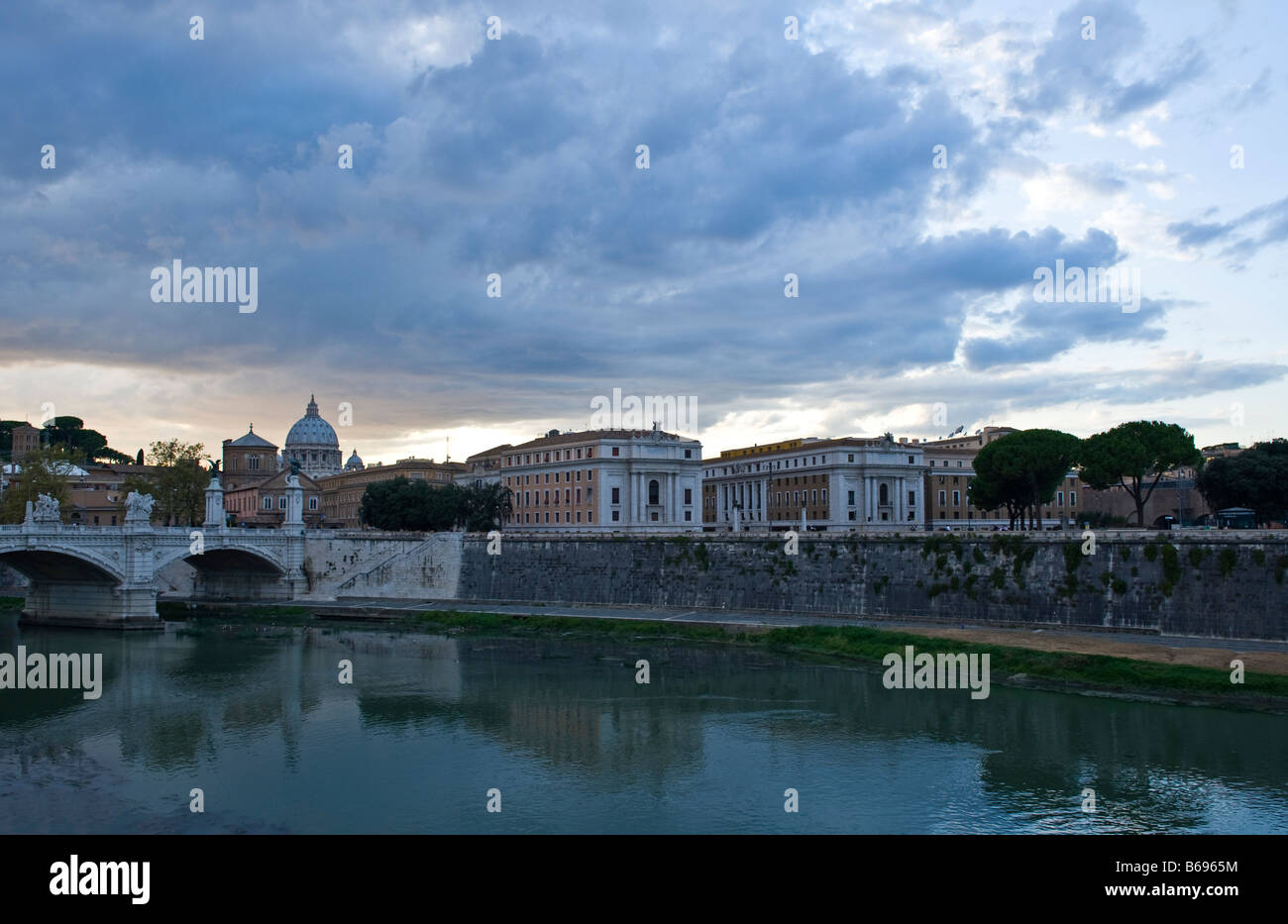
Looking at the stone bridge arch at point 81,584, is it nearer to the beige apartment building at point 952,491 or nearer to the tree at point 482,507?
the tree at point 482,507

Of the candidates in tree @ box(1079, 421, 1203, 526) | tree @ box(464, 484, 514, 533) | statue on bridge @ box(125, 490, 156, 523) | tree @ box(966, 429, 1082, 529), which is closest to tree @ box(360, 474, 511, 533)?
tree @ box(464, 484, 514, 533)

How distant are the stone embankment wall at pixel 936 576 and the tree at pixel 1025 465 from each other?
58.7 feet

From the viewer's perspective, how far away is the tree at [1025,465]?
197 ft

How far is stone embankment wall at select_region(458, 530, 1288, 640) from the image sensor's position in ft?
111

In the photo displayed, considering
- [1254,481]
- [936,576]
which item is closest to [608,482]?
[936,576]

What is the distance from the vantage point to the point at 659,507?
77438mm

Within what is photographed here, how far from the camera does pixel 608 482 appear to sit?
74875 mm

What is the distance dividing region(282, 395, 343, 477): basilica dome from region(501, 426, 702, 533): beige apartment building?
2718 inches

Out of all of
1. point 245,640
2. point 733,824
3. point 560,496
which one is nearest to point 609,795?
point 733,824

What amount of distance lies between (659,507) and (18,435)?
3282 inches

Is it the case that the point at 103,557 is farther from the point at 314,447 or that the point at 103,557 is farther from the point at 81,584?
the point at 314,447
